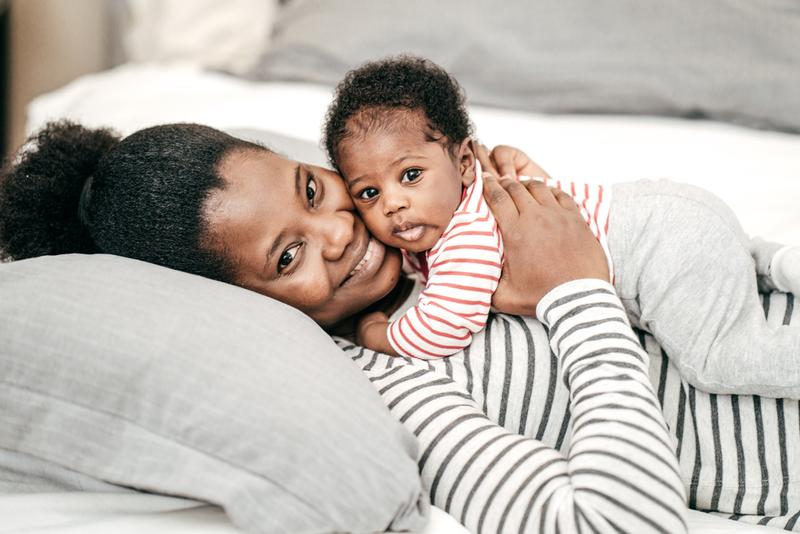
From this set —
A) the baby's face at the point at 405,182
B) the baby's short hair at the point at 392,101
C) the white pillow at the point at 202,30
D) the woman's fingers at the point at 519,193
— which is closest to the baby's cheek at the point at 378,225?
the baby's face at the point at 405,182

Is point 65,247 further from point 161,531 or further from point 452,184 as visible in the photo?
point 452,184

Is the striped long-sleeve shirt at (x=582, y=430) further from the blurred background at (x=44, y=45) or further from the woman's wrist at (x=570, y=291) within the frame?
the blurred background at (x=44, y=45)

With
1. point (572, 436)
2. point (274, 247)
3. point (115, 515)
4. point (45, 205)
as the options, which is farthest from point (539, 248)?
point (45, 205)

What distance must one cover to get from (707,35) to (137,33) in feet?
5.83

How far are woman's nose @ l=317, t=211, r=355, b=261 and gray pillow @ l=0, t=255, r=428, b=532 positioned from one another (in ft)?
0.71

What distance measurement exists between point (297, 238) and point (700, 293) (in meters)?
0.62

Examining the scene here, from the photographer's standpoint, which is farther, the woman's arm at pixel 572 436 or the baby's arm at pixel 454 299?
the baby's arm at pixel 454 299

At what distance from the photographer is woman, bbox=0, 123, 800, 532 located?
82cm

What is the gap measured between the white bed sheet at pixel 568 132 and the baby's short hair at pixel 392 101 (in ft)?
1.61

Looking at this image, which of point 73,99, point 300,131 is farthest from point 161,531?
point 73,99

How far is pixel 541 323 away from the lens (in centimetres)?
103

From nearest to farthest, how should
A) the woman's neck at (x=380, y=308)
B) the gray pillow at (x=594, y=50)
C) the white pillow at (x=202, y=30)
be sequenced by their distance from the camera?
the woman's neck at (x=380, y=308) < the gray pillow at (x=594, y=50) < the white pillow at (x=202, y=30)

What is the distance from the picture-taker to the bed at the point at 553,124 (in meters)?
1.48

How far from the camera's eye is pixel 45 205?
108cm
